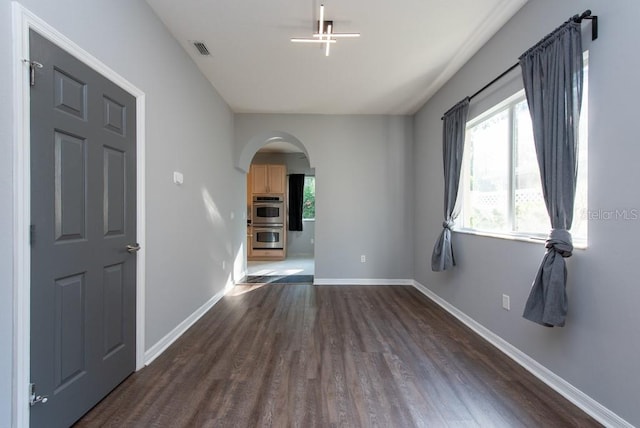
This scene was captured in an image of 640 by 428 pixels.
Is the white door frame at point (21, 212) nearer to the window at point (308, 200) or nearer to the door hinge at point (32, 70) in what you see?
the door hinge at point (32, 70)

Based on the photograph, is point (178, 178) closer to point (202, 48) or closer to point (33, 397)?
point (202, 48)

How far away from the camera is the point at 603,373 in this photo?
1564 millimetres

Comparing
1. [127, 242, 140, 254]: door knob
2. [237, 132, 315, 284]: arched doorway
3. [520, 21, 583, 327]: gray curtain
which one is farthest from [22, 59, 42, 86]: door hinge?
[237, 132, 315, 284]: arched doorway

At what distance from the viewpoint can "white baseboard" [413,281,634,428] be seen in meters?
1.54

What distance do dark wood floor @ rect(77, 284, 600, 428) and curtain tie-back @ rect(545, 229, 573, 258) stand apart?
93 cm

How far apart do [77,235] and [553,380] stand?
307 centimetres

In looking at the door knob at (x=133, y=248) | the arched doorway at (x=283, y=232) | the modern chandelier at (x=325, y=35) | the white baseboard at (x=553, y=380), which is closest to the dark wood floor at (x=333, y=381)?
the white baseboard at (x=553, y=380)

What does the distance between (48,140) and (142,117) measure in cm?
82

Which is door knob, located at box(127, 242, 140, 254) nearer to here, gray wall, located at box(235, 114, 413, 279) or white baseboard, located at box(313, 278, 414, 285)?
gray wall, located at box(235, 114, 413, 279)

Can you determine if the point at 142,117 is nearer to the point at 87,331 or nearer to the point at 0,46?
the point at 0,46

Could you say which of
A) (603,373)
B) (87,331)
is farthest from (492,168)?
(87,331)

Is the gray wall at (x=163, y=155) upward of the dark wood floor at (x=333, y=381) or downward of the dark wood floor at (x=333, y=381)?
upward

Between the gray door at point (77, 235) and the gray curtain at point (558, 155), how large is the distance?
2.72m

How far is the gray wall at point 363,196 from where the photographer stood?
461cm
